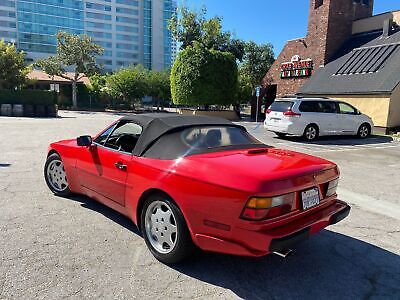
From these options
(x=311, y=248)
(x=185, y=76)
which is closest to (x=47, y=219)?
(x=311, y=248)

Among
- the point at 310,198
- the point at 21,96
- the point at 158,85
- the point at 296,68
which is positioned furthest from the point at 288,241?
the point at 158,85

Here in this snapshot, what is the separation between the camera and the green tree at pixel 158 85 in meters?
40.2

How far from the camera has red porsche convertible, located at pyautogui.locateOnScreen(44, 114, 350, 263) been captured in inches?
100

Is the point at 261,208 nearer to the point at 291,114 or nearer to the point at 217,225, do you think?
the point at 217,225

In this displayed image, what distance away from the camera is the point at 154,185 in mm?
3072

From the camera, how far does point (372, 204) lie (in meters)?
5.12

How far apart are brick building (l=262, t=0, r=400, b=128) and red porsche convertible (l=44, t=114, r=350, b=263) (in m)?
15.1

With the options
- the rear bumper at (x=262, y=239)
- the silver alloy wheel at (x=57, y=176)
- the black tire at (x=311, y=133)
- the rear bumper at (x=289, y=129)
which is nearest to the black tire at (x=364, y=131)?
the black tire at (x=311, y=133)

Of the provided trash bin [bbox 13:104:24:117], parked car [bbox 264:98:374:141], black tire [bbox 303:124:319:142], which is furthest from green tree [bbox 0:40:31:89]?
black tire [bbox 303:124:319:142]

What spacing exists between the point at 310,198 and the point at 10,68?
32694 millimetres

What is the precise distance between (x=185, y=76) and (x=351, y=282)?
2370cm

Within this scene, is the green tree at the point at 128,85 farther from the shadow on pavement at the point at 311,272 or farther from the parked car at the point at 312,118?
the shadow on pavement at the point at 311,272

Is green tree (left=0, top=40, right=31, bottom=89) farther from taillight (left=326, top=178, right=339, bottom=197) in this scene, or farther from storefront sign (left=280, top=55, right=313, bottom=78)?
taillight (left=326, top=178, right=339, bottom=197)

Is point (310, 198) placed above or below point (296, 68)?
below
